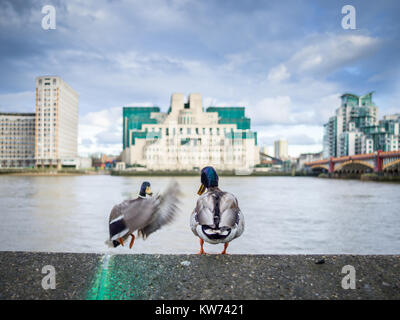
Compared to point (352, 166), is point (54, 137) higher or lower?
higher

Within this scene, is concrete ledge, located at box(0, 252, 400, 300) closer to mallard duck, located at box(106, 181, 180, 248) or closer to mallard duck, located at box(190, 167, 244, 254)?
mallard duck, located at box(106, 181, 180, 248)

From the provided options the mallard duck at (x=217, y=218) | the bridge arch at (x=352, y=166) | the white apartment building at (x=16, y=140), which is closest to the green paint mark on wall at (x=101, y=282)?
the mallard duck at (x=217, y=218)

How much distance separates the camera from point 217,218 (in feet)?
11.1

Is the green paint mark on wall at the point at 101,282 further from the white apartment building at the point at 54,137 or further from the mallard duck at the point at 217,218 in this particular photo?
the white apartment building at the point at 54,137

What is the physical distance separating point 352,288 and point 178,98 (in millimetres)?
117271

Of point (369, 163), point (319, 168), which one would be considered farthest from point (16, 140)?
point (319, 168)

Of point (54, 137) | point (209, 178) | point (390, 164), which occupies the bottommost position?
point (390, 164)

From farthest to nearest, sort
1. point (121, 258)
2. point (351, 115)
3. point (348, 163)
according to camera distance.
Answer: point (351, 115)
point (348, 163)
point (121, 258)

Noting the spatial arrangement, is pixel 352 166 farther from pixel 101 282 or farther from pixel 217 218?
pixel 101 282

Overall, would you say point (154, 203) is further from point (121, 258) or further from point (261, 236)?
point (261, 236)

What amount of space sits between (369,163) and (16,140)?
3155 inches

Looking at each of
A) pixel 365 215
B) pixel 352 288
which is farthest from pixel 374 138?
pixel 352 288

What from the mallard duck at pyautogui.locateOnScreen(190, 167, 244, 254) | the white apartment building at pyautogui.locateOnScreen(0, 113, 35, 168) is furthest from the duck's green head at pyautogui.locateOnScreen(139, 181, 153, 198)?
the white apartment building at pyautogui.locateOnScreen(0, 113, 35, 168)

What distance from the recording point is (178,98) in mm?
117750
